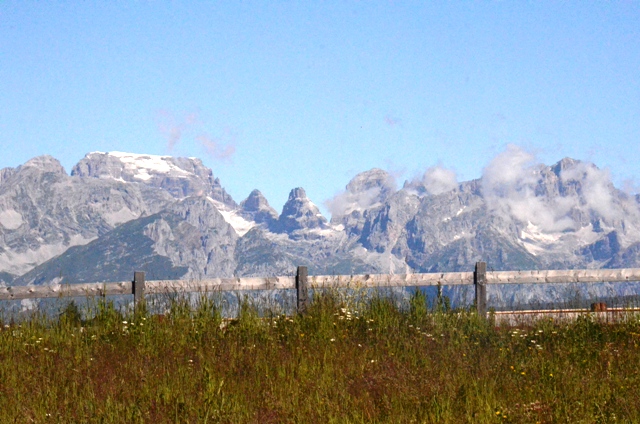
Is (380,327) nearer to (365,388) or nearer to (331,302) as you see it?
(331,302)

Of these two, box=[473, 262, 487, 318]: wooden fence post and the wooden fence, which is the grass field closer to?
the wooden fence

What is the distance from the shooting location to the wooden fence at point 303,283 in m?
14.6

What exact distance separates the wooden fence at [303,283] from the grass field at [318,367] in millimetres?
1657

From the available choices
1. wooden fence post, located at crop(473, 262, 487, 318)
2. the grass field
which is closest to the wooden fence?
wooden fence post, located at crop(473, 262, 487, 318)

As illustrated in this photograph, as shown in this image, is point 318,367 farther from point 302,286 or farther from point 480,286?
point 480,286

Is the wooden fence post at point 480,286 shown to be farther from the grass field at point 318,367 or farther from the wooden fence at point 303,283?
the grass field at point 318,367

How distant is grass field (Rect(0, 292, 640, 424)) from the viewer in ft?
25.1

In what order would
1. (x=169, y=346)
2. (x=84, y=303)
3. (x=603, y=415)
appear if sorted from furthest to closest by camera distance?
(x=84, y=303)
(x=169, y=346)
(x=603, y=415)

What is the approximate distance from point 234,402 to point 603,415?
11.3 ft

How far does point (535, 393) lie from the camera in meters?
8.29

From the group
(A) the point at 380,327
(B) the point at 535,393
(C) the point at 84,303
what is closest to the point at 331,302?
(A) the point at 380,327

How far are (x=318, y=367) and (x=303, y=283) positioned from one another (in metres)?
5.58

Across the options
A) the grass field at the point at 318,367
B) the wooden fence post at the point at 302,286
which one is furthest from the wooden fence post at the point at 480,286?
the wooden fence post at the point at 302,286

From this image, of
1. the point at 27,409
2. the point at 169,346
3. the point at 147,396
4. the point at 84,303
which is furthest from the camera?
the point at 84,303
